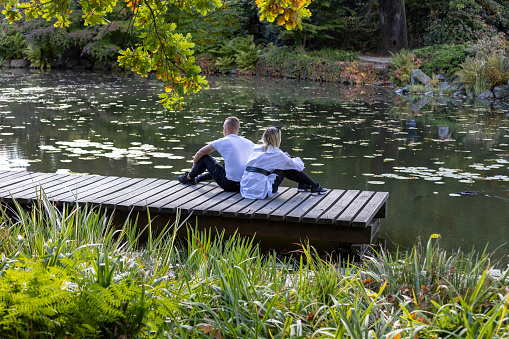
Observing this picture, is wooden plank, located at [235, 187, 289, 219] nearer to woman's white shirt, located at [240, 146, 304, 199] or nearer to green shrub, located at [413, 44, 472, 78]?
woman's white shirt, located at [240, 146, 304, 199]

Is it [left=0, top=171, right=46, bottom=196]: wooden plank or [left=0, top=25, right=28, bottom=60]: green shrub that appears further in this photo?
[left=0, top=25, right=28, bottom=60]: green shrub

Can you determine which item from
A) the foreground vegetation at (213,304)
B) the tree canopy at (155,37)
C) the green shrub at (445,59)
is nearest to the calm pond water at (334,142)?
the foreground vegetation at (213,304)

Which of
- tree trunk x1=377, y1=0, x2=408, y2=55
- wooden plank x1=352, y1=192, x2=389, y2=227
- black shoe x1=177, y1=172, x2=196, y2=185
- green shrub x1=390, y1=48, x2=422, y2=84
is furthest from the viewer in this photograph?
tree trunk x1=377, y1=0, x2=408, y2=55

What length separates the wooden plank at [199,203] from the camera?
544 centimetres

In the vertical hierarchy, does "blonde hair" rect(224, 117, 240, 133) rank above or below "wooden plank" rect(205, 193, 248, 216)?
above

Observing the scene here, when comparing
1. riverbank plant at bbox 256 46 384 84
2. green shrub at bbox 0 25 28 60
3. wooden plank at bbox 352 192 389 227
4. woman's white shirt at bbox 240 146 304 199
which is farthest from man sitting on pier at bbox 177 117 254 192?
green shrub at bbox 0 25 28 60

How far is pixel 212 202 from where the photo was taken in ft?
18.8

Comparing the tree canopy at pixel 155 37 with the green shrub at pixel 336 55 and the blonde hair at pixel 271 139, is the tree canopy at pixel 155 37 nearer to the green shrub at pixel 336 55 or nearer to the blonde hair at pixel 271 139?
the blonde hair at pixel 271 139

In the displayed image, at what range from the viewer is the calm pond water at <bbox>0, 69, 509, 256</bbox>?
6617mm

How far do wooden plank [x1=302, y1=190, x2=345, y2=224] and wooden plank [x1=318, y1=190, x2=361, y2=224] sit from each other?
0.13 ft

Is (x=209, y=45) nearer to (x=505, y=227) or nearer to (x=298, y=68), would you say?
→ (x=298, y=68)

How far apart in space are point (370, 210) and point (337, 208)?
1.02 ft

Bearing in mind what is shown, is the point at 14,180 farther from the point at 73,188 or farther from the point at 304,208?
the point at 304,208

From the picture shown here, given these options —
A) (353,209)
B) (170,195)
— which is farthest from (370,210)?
(170,195)
